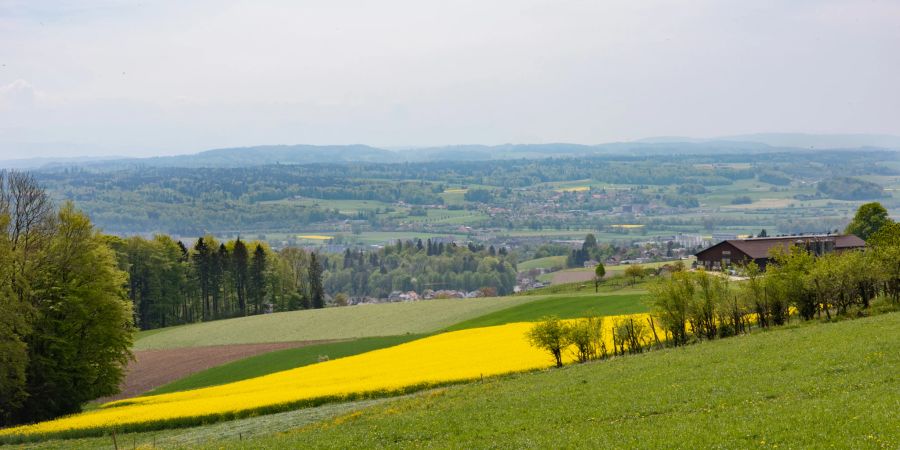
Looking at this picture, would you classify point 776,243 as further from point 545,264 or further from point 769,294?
point 545,264

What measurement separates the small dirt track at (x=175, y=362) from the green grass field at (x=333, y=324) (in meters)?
3.36

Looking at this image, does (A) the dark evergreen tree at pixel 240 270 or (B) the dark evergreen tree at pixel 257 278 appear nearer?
(A) the dark evergreen tree at pixel 240 270

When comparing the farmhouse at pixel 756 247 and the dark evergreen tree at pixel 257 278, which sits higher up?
the farmhouse at pixel 756 247

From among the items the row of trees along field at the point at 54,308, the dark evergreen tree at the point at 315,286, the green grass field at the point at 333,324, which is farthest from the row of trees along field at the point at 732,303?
the dark evergreen tree at the point at 315,286

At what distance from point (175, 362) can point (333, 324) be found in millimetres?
17576

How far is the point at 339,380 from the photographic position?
4459cm

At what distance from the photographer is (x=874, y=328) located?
34.2 metres

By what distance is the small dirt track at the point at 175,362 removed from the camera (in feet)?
184

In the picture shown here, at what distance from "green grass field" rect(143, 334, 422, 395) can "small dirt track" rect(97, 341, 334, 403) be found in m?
1.58

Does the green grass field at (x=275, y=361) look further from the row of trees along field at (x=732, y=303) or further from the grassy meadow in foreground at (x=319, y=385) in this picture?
the row of trees along field at (x=732, y=303)

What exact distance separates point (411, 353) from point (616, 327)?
54.4ft

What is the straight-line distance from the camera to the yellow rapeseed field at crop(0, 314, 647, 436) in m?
37.5

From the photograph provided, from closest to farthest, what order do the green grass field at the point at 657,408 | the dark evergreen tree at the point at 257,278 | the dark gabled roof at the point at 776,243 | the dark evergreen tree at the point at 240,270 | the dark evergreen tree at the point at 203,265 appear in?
1. the green grass field at the point at 657,408
2. the dark gabled roof at the point at 776,243
3. the dark evergreen tree at the point at 203,265
4. the dark evergreen tree at the point at 240,270
5. the dark evergreen tree at the point at 257,278

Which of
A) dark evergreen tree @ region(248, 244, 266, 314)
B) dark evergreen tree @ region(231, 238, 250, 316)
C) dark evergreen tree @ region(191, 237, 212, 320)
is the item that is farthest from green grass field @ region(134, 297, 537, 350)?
dark evergreen tree @ region(248, 244, 266, 314)
